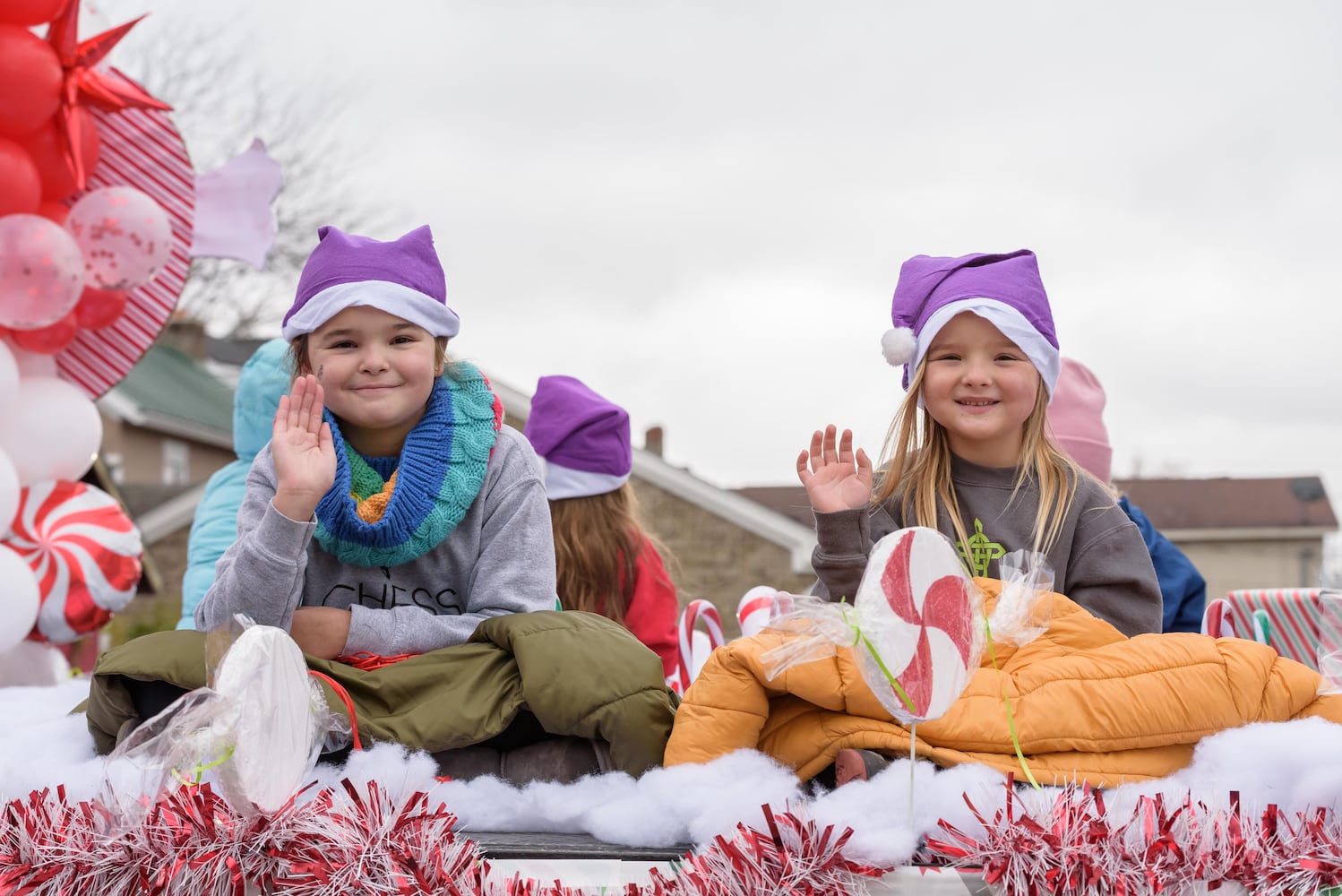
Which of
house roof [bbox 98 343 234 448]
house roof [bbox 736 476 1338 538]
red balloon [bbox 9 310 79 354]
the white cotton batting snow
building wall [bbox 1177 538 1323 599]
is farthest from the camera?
house roof [bbox 736 476 1338 538]

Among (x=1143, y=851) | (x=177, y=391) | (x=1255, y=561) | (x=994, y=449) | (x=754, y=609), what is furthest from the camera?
(x=1255, y=561)

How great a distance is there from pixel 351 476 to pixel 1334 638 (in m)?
1.84

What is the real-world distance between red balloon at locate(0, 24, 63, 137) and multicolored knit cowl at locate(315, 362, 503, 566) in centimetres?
205

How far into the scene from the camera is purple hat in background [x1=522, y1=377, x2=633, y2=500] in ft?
14.0

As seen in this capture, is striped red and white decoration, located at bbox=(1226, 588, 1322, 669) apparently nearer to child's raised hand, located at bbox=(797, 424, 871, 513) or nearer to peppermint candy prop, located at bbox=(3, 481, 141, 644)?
child's raised hand, located at bbox=(797, 424, 871, 513)

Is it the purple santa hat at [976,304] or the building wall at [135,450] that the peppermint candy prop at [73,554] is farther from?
the building wall at [135,450]

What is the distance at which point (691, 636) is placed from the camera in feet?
12.9

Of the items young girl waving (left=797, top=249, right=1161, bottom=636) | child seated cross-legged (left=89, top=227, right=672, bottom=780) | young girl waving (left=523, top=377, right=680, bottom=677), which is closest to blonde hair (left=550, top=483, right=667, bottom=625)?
→ young girl waving (left=523, top=377, right=680, bottom=677)

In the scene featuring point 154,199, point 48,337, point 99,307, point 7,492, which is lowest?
point 7,492

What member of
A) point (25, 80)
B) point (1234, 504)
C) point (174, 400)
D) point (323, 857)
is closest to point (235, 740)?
point (323, 857)

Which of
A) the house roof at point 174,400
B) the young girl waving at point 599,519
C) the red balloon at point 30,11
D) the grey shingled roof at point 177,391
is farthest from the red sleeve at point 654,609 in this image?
the grey shingled roof at point 177,391

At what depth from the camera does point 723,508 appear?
50.6ft

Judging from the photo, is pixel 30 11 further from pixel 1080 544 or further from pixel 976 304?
pixel 1080 544

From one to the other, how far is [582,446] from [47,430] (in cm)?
183
